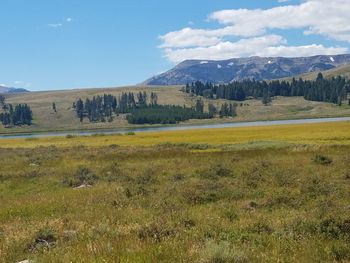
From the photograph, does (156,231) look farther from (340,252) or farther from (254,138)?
(254,138)

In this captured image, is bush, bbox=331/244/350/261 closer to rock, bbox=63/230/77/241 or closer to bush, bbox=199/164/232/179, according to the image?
rock, bbox=63/230/77/241

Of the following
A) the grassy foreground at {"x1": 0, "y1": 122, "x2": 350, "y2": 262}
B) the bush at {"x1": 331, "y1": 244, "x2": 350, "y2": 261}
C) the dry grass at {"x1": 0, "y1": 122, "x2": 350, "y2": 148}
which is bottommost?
the dry grass at {"x1": 0, "y1": 122, "x2": 350, "y2": 148}

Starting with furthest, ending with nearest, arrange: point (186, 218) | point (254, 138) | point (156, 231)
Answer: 1. point (254, 138)
2. point (186, 218)
3. point (156, 231)

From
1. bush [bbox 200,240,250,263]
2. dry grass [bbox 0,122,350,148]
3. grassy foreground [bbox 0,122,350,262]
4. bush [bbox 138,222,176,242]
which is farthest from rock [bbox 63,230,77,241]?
dry grass [bbox 0,122,350,148]

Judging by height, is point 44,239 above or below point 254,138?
above

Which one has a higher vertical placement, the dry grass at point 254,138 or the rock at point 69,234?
the rock at point 69,234

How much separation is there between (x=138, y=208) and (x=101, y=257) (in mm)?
8766

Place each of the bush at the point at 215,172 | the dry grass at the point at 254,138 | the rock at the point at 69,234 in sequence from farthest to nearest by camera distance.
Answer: the dry grass at the point at 254,138 < the bush at the point at 215,172 < the rock at the point at 69,234

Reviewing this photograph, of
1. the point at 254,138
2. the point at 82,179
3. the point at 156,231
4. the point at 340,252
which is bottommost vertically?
the point at 254,138

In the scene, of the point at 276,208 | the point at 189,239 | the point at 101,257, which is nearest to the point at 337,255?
the point at 189,239

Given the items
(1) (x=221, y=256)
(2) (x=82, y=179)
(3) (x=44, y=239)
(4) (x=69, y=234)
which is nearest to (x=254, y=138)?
(2) (x=82, y=179)

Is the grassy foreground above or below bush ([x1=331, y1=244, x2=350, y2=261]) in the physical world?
below

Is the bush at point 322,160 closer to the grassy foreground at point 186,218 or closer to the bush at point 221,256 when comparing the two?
the grassy foreground at point 186,218

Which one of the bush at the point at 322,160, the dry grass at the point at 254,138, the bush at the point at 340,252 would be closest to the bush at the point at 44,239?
the bush at the point at 340,252
